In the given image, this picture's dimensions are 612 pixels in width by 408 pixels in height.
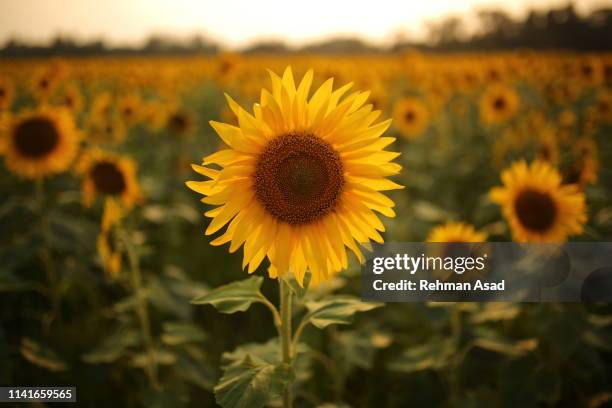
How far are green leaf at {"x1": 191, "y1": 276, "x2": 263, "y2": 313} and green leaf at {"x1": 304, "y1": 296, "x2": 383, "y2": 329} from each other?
21 cm

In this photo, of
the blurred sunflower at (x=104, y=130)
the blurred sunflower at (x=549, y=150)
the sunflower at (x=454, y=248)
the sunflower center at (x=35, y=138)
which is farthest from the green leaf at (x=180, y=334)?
the blurred sunflower at (x=549, y=150)

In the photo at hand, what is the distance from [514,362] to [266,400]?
5.82 ft

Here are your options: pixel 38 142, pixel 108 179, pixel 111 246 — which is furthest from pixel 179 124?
pixel 111 246

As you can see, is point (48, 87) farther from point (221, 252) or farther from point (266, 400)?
point (266, 400)

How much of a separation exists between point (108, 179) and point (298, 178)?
2.06 meters

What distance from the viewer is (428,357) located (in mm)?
2594

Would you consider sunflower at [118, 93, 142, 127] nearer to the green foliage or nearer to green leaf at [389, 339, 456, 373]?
green leaf at [389, 339, 456, 373]

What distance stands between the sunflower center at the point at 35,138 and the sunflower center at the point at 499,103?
6.07 meters

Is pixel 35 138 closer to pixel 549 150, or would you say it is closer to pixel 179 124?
pixel 179 124

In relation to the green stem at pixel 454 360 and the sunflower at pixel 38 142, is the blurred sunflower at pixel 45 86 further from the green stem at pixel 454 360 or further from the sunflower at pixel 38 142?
the green stem at pixel 454 360

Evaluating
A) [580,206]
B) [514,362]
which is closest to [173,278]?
[514,362]

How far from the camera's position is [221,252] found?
15.1ft

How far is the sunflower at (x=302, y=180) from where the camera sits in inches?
64.2

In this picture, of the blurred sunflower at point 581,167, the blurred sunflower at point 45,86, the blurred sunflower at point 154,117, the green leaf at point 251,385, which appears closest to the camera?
the green leaf at point 251,385
